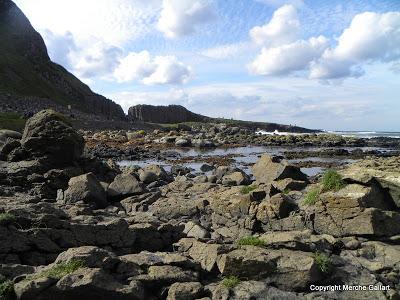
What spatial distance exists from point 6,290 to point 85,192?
10.8 meters

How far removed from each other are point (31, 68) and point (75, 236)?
151358mm

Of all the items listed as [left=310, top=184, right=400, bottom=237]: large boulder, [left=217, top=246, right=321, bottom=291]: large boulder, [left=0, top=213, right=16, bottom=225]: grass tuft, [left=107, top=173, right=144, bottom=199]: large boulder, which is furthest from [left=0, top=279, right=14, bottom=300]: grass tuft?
[left=107, top=173, right=144, bottom=199]: large boulder

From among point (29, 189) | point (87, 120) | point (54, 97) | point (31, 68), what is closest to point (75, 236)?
point (29, 189)

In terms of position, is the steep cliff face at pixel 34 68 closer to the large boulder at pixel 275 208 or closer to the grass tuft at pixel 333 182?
the large boulder at pixel 275 208

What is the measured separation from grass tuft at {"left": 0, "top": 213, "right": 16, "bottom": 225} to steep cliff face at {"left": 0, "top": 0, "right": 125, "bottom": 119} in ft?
426

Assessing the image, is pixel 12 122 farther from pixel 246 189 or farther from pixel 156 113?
pixel 156 113

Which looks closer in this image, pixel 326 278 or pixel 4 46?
pixel 326 278

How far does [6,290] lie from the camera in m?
9.52

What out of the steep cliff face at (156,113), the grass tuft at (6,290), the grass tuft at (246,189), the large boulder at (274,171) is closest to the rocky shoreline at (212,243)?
the grass tuft at (6,290)

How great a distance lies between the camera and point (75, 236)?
13.1m

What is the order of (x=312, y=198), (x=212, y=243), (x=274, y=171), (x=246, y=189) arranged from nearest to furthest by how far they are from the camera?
(x=212, y=243) → (x=312, y=198) → (x=246, y=189) → (x=274, y=171)

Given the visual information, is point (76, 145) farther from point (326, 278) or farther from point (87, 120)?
point (87, 120)

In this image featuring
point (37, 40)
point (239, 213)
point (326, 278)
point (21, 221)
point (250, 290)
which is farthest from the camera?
point (37, 40)

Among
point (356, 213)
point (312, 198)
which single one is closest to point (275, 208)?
point (312, 198)
